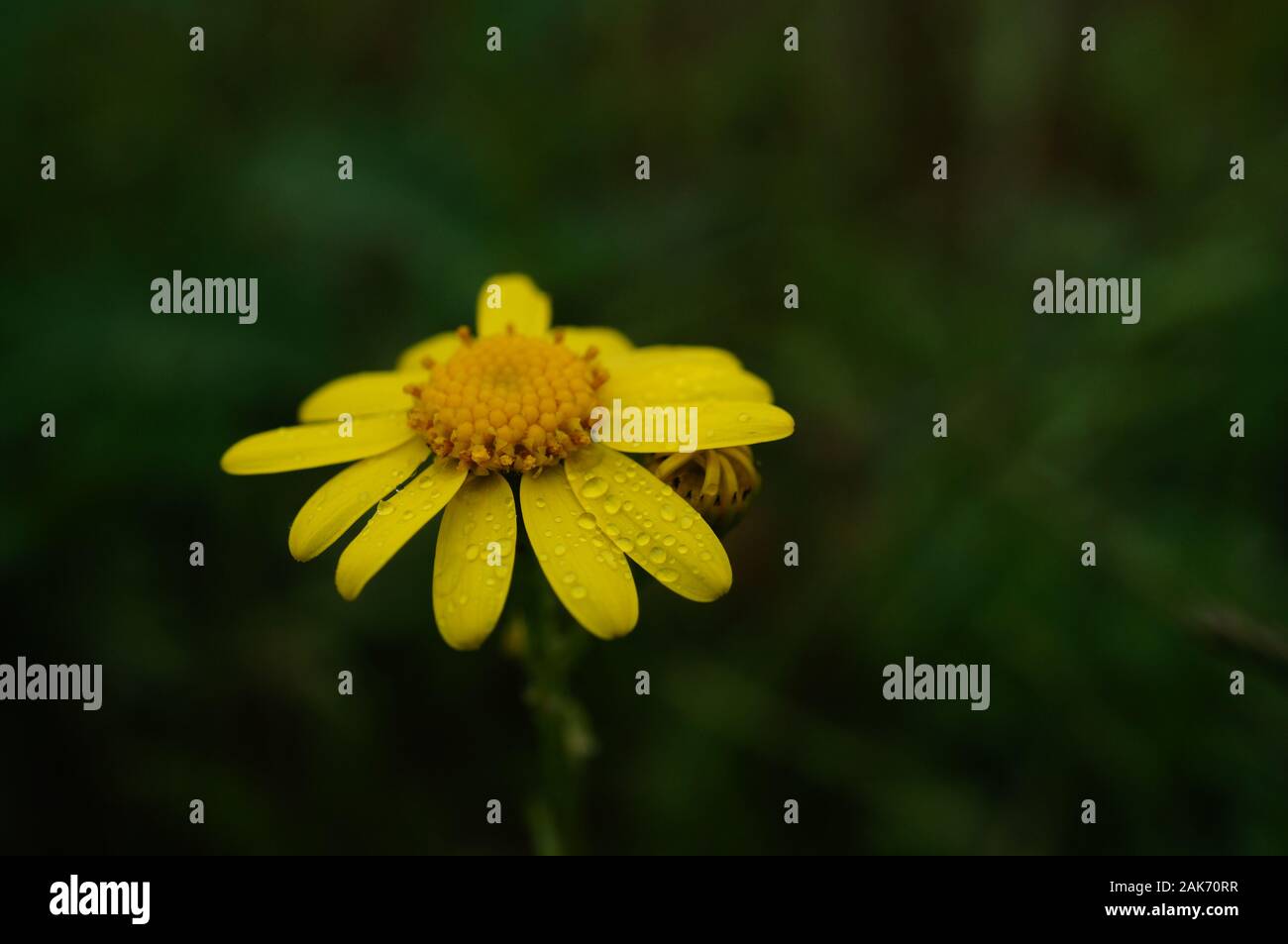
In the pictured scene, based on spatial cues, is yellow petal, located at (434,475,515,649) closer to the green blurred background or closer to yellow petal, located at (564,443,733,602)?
yellow petal, located at (564,443,733,602)

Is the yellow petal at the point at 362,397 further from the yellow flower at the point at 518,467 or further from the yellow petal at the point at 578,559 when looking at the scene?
the yellow petal at the point at 578,559

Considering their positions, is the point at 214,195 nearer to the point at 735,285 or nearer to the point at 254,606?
the point at 254,606

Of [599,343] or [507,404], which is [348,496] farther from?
[599,343]

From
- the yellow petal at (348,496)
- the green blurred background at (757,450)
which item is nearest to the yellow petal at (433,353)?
the yellow petal at (348,496)

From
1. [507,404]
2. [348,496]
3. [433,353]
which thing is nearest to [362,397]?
[433,353]

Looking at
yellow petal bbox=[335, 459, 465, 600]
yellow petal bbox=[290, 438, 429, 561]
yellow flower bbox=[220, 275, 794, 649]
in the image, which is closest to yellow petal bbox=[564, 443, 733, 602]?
yellow flower bbox=[220, 275, 794, 649]

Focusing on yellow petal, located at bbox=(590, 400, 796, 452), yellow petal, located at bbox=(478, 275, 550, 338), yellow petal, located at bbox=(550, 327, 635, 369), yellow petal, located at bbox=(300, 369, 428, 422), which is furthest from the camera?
yellow petal, located at bbox=(478, 275, 550, 338)
